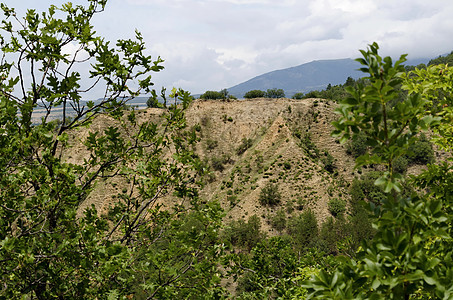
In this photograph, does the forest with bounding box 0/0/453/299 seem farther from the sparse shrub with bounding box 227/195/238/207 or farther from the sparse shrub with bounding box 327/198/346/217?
the sparse shrub with bounding box 227/195/238/207

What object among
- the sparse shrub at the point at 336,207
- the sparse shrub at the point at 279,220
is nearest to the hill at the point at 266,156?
the sparse shrub at the point at 336,207

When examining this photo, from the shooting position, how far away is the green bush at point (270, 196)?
5616 cm

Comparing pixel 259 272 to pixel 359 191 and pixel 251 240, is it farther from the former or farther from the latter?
pixel 359 191

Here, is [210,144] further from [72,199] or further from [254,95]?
[72,199]

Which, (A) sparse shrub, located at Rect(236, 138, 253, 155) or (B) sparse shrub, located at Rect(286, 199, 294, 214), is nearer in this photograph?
(B) sparse shrub, located at Rect(286, 199, 294, 214)

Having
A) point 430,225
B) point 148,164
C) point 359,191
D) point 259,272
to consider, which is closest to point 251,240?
point 359,191

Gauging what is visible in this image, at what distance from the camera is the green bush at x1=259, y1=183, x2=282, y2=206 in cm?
5616

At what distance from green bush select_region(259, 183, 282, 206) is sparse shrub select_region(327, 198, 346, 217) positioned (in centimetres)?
1030

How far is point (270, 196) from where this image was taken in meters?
56.2

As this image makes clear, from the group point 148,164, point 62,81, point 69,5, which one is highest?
point 69,5

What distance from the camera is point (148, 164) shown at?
6.71 meters

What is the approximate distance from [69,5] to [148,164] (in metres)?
4.16

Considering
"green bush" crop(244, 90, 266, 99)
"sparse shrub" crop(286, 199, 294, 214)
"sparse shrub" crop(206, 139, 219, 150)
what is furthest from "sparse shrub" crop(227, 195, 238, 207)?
"green bush" crop(244, 90, 266, 99)

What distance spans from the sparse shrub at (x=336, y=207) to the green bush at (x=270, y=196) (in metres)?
10.3
